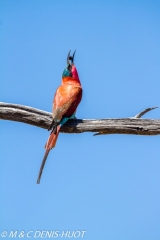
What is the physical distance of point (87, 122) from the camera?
3676 millimetres

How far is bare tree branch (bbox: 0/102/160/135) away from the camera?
356cm

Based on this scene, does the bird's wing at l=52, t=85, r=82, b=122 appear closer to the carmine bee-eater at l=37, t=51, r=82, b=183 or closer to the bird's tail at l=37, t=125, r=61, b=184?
the carmine bee-eater at l=37, t=51, r=82, b=183

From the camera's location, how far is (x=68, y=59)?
14.2 ft

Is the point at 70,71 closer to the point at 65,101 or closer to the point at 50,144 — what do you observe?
the point at 65,101

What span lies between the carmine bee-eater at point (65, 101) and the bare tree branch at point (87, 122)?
78mm

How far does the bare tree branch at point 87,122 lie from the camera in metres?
3.56

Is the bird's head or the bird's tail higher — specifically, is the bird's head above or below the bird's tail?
above

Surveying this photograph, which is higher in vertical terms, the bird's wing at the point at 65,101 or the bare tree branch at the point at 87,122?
the bird's wing at the point at 65,101

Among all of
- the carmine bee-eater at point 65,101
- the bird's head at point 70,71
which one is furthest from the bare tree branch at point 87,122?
the bird's head at point 70,71

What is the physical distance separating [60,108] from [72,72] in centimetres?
59

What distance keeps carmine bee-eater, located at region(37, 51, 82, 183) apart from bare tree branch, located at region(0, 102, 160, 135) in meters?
0.08

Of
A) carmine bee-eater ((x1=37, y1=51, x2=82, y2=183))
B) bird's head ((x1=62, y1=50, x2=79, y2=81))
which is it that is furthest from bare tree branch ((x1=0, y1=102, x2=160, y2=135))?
bird's head ((x1=62, y1=50, x2=79, y2=81))

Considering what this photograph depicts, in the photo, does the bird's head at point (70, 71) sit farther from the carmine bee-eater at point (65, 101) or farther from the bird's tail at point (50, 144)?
the bird's tail at point (50, 144)

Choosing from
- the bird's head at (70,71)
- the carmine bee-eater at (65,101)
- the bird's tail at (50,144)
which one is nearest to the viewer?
the bird's tail at (50,144)
